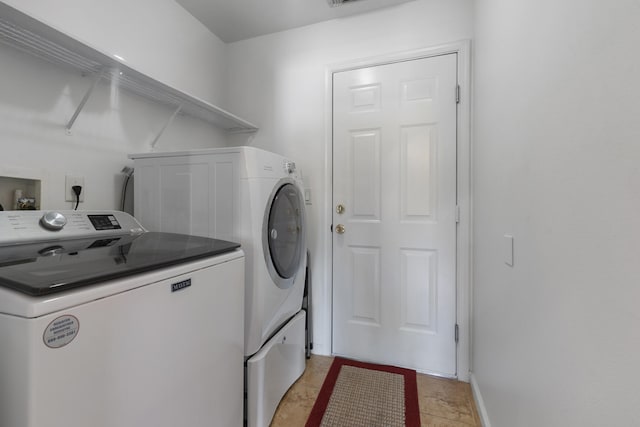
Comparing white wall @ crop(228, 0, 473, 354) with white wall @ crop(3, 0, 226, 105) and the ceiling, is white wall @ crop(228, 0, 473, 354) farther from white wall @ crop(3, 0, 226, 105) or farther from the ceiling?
white wall @ crop(3, 0, 226, 105)

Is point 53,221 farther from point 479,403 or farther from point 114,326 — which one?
point 479,403

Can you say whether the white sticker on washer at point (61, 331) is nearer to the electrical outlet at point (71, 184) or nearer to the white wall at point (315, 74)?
the electrical outlet at point (71, 184)

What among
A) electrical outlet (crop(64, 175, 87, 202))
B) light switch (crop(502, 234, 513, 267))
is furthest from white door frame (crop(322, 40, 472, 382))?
electrical outlet (crop(64, 175, 87, 202))

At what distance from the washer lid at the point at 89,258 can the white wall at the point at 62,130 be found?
46cm

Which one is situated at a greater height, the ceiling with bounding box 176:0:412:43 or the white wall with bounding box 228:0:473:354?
the ceiling with bounding box 176:0:412:43

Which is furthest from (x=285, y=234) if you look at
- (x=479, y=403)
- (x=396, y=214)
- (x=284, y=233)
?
(x=479, y=403)

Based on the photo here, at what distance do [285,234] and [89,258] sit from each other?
3.03 ft

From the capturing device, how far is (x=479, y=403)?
1487mm

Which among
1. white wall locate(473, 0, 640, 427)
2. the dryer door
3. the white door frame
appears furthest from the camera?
the white door frame

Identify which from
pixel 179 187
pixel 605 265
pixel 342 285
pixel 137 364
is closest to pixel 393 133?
pixel 342 285

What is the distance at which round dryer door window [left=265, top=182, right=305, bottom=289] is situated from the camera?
140 centimetres

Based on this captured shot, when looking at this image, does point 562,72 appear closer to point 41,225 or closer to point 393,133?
point 393,133

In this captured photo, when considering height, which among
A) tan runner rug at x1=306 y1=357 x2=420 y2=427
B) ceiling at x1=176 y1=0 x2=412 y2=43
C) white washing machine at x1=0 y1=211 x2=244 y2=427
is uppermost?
ceiling at x1=176 y1=0 x2=412 y2=43

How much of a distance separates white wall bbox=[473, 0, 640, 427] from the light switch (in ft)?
0.10
